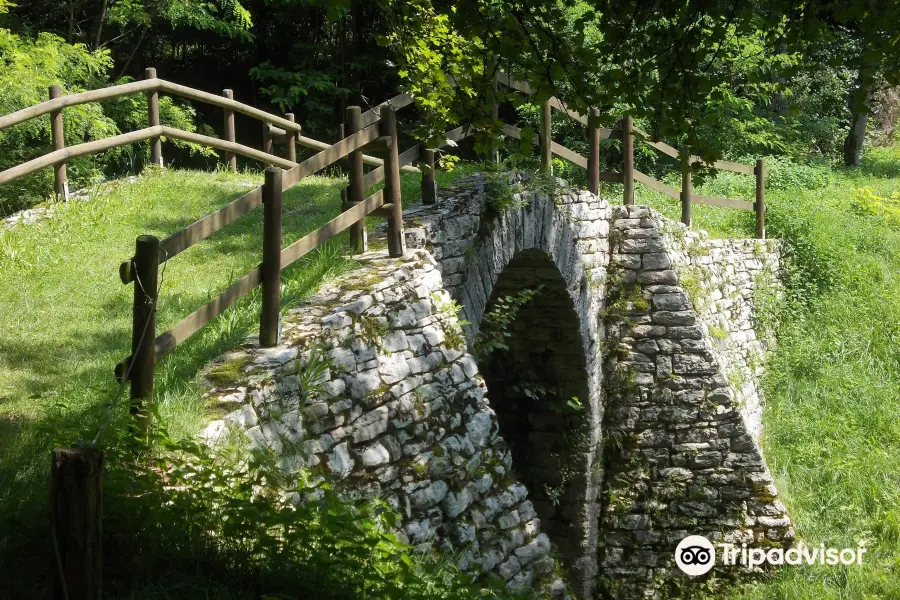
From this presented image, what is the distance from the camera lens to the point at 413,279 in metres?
6.48

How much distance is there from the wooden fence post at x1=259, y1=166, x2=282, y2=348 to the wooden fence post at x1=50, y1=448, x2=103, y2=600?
2.25 m

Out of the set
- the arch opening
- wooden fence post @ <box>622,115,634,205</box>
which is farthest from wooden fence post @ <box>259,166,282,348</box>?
wooden fence post @ <box>622,115,634,205</box>

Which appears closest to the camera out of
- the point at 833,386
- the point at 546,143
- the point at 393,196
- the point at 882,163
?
the point at 393,196

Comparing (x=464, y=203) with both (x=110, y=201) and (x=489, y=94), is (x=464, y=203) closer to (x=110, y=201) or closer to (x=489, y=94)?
(x=489, y=94)

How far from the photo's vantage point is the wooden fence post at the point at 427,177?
7617 millimetres

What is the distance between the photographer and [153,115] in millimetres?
11445

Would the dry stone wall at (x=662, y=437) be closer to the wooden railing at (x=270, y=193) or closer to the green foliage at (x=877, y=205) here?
the wooden railing at (x=270, y=193)

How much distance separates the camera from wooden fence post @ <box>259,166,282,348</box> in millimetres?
5305

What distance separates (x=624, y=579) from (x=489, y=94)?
7146mm

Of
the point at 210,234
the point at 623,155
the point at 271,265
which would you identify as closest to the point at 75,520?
the point at 210,234

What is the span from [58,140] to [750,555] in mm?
8911

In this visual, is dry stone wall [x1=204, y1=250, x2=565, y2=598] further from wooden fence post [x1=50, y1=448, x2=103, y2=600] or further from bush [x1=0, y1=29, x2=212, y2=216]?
bush [x1=0, y1=29, x2=212, y2=216]

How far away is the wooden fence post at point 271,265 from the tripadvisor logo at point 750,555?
7.00 meters

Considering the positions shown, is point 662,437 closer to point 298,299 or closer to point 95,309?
point 298,299
